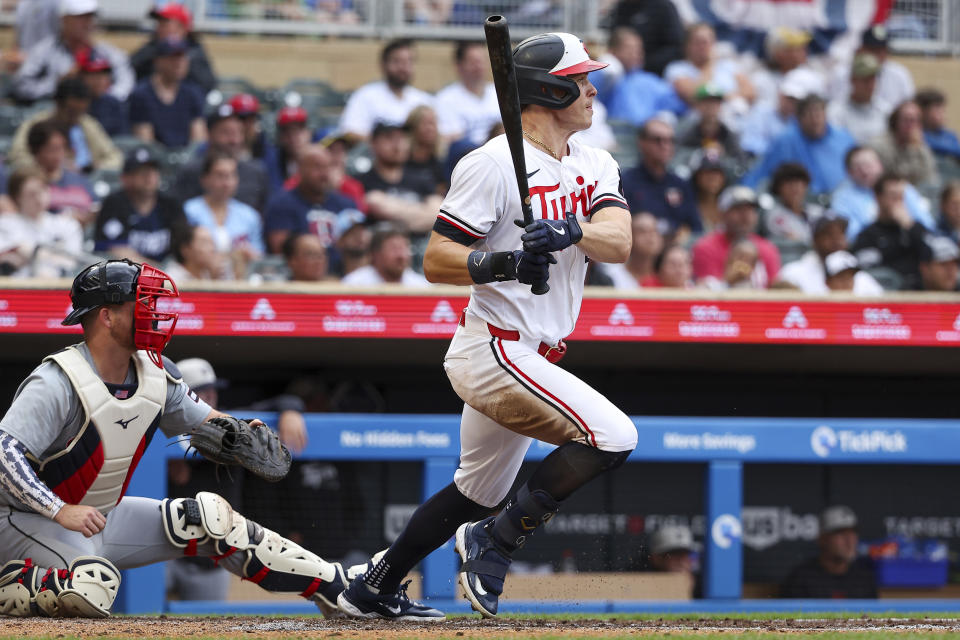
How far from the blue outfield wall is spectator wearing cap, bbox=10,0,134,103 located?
12.1 feet

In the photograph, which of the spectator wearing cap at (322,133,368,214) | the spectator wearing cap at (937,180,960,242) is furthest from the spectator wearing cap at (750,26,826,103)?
the spectator wearing cap at (322,133,368,214)

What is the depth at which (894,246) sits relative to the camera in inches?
303

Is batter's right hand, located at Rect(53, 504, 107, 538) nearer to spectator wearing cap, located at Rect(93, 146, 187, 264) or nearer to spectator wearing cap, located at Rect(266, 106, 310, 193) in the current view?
spectator wearing cap, located at Rect(93, 146, 187, 264)

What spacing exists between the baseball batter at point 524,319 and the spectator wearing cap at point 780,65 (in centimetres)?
596

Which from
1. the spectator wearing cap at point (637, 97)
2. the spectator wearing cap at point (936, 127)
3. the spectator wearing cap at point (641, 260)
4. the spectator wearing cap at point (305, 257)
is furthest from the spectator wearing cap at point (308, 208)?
the spectator wearing cap at point (936, 127)

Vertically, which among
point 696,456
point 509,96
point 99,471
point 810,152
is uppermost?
point 509,96

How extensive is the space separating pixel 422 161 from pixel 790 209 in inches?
92.4

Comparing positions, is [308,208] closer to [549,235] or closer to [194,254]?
[194,254]

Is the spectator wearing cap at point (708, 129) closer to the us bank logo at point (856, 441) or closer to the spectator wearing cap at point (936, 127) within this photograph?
the spectator wearing cap at point (936, 127)

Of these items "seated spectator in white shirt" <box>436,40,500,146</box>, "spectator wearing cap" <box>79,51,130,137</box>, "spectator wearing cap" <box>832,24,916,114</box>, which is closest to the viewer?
"spectator wearing cap" <box>79,51,130,137</box>

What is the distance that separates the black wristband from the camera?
134 inches

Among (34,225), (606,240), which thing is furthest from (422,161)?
(606,240)

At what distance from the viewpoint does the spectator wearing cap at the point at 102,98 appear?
8016mm

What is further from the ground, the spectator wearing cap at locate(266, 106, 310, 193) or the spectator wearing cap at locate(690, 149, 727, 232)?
the spectator wearing cap at locate(266, 106, 310, 193)
